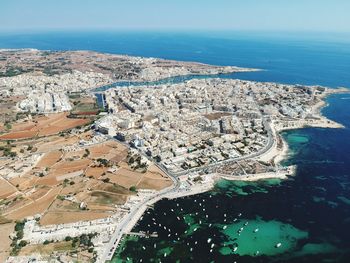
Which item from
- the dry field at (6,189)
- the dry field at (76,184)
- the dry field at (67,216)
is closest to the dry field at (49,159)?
the dry field at (76,184)

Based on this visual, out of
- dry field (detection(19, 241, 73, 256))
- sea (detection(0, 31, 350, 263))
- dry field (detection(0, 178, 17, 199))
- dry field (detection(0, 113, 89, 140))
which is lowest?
dry field (detection(0, 113, 89, 140))

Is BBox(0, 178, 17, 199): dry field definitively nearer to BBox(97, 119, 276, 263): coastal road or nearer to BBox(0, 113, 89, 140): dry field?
BBox(97, 119, 276, 263): coastal road

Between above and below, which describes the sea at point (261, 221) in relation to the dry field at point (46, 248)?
below

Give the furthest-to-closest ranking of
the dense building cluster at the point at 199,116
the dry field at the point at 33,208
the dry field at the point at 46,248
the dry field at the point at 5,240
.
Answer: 1. the dense building cluster at the point at 199,116
2. the dry field at the point at 33,208
3. the dry field at the point at 46,248
4. the dry field at the point at 5,240

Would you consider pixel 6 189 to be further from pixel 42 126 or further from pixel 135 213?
pixel 42 126

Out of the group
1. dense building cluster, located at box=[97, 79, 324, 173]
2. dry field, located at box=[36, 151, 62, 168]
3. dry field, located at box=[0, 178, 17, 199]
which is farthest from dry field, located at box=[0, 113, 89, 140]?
dry field, located at box=[0, 178, 17, 199]

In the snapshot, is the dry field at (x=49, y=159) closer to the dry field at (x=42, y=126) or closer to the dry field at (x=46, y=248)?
the dry field at (x=42, y=126)

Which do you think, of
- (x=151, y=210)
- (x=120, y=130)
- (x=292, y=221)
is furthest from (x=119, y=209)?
(x=120, y=130)

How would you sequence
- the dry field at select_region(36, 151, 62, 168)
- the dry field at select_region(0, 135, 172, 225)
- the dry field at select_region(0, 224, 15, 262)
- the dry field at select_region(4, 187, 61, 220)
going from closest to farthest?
the dry field at select_region(0, 224, 15, 262), the dry field at select_region(4, 187, 61, 220), the dry field at select_region(0, 135, 172, 225), the dry field at select_region(36, 151, 62, 168)

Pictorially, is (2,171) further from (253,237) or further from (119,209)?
(253,237)
